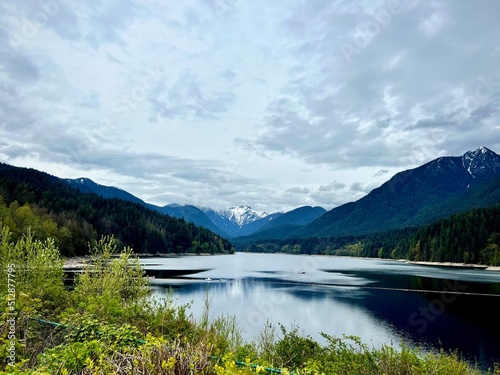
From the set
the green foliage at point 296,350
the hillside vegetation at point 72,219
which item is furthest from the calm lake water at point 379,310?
the hillside vegetation at point 72,219

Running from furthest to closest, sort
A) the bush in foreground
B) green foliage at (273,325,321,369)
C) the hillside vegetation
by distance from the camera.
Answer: the hillside vegetation
green foliage at (273,325,321,369)
the bush in foreground

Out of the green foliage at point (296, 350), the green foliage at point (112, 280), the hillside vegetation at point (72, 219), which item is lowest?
the green foliage at point (296, 350)

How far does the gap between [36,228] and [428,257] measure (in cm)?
14988

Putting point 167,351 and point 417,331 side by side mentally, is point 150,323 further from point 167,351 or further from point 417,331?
point 417,331

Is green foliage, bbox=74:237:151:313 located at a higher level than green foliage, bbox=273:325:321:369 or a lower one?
higher

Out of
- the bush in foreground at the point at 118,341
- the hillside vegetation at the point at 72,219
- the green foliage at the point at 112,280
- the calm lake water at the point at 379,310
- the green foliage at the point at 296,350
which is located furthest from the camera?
the hillside vegetation at the point at 72,219

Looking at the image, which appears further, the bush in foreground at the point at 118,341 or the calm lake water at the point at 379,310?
the calm lake water at the point at 379,310

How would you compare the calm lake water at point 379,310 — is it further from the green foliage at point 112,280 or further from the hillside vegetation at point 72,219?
the hillside vegetation at point 72,219

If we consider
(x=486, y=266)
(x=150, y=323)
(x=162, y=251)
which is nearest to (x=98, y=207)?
(x=162, y=251)

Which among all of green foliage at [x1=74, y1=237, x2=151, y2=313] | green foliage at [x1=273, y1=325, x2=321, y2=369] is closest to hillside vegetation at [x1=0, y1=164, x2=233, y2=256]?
green foliage at [x1=74, y1=237, x2=151, y2=313]

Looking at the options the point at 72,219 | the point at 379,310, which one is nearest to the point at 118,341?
the point at 379,310

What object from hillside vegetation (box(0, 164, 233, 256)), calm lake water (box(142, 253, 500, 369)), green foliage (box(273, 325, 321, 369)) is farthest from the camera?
hillside vegetation (box(0, 164, 233, 256))

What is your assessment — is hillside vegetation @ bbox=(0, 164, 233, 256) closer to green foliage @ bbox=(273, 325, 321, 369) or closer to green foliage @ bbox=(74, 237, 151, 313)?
green foliage @ bbox=(74, 237, 151, 313)

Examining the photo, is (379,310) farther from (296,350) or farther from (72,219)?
(72,219)
